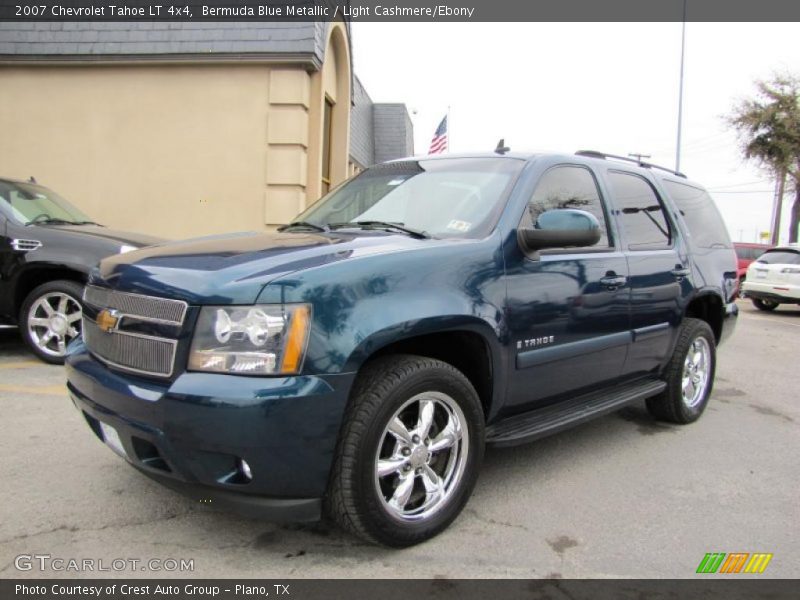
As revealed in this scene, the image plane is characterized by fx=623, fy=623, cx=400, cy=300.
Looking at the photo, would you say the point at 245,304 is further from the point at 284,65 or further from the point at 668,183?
the point at 284,65

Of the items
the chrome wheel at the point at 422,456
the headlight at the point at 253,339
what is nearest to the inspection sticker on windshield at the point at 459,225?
the chrome wheel at the point at 422,456

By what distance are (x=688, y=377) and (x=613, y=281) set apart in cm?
156

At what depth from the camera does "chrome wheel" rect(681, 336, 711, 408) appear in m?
4.70

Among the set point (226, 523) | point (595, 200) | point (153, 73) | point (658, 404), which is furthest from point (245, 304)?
point (153, 73)

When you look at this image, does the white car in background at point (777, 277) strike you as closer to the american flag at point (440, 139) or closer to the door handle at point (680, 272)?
the american flag at point (440, 139)

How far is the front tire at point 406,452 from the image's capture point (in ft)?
7.96

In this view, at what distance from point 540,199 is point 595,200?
2.05ft

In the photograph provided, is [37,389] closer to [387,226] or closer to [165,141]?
[387,226]

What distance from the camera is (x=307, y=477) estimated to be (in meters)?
2.34

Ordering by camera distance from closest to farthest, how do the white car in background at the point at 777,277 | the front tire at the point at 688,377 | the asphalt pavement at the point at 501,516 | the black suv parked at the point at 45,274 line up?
the asphalt pavement at the point at 501,516 < the front tire at the point at 688,377 < the black suv parked at the point at 45,274 < the white car in background at the point at 777,277

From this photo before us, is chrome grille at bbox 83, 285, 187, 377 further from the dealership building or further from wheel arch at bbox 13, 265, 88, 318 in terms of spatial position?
the dealership building

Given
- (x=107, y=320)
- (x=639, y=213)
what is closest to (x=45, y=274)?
(x=107, y=320)

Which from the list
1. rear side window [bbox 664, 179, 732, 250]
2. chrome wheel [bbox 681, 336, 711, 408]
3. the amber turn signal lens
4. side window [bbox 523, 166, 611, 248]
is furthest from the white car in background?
the amber turn signal lens

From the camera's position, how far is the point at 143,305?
2514 mm
